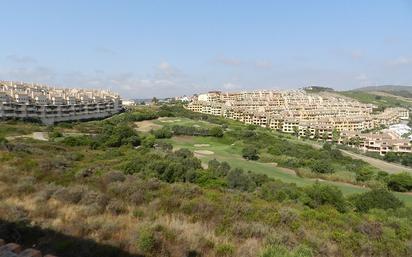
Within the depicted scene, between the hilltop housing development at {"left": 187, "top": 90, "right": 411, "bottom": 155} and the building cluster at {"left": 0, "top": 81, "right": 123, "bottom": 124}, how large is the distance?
3520 cm

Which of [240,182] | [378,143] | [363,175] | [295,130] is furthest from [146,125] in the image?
[240,182]

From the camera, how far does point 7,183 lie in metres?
11.6

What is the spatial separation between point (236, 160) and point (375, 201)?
23627 millimetres

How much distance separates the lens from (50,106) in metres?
81.2

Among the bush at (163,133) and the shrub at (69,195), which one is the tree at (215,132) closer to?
the bush at (163,133)

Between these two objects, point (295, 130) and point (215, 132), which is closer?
point (215, 132)

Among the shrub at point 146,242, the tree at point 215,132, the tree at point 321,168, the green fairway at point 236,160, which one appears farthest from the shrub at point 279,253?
the tree at point 215,132

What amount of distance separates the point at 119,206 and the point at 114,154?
25826 mm

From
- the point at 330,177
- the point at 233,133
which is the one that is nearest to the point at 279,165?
the point at 330,177

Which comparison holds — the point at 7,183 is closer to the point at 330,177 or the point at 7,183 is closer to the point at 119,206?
the point at 119,206

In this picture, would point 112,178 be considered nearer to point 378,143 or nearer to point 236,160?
point 236,160

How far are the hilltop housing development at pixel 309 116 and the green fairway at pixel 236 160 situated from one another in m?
43.3

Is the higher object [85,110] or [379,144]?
[85,110]

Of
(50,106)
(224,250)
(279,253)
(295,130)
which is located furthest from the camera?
(295,130)
